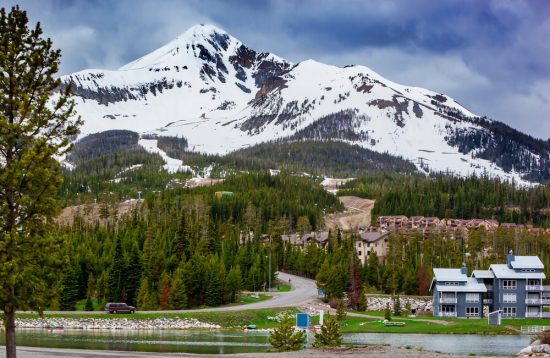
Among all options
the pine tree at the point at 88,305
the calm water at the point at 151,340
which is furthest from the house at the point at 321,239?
the calm water at the point at 151,340

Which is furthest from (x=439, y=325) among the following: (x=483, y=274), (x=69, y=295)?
(x=69, y=295)

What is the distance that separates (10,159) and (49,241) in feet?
11.9

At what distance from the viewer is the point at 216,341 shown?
212 feet

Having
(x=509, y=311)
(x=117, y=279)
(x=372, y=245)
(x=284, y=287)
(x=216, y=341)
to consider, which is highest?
(x=372, y=245)

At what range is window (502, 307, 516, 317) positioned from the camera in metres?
101

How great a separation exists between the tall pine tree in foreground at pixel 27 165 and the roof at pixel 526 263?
85072 mm

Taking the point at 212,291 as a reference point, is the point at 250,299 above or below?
below

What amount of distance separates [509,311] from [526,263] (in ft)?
24.8

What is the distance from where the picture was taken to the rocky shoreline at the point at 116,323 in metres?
82.2

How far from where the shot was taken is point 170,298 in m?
96.2

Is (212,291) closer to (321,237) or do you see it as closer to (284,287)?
(284,287)

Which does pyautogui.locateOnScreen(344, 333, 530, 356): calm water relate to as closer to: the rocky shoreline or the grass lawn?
the grass lawn

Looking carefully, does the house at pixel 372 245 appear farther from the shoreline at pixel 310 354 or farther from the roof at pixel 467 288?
the shoreline at pixel 310 354

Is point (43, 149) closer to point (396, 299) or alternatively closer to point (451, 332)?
point (451, 332)
